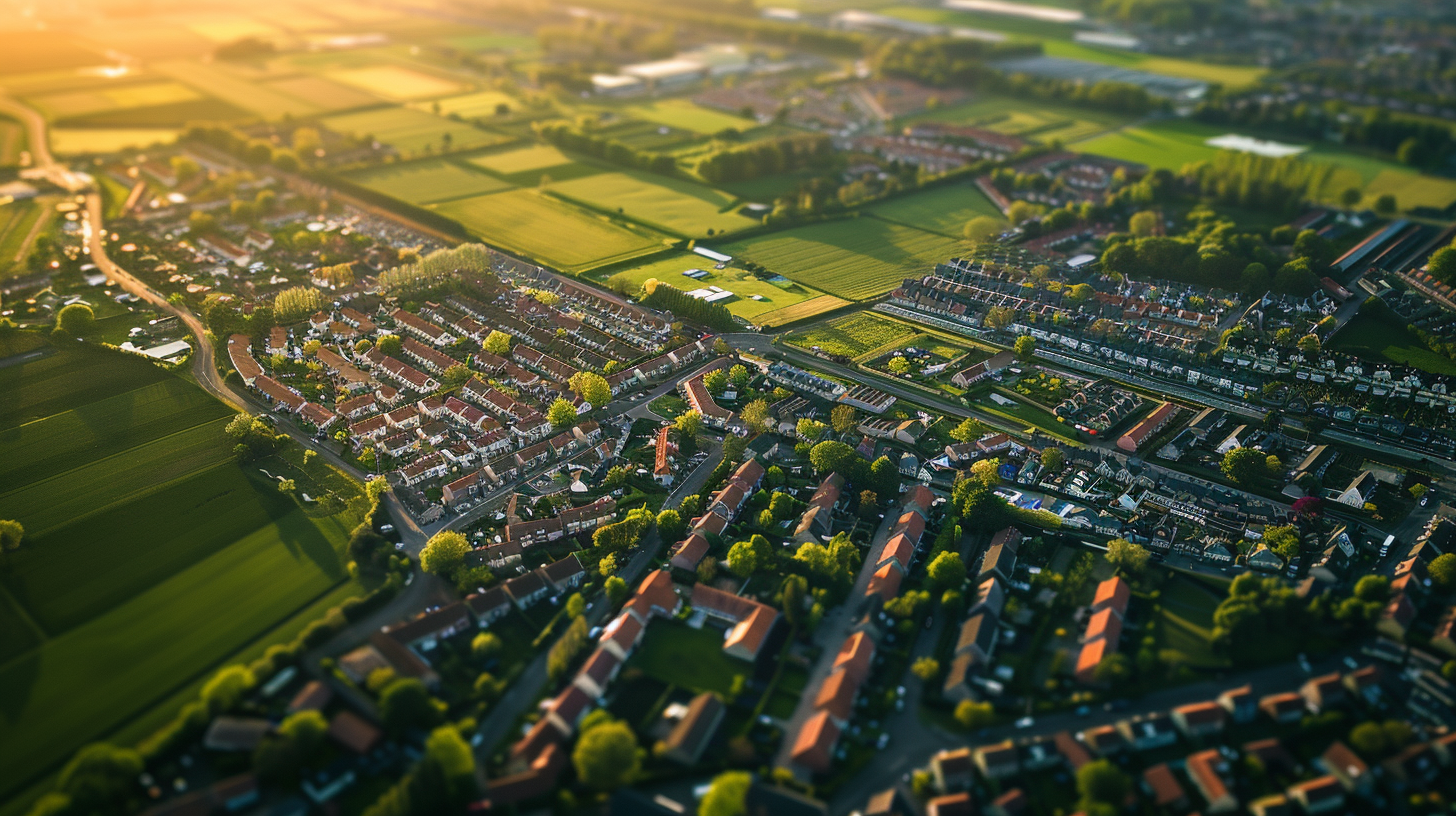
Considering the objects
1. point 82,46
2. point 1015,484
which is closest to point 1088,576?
point 1015,484

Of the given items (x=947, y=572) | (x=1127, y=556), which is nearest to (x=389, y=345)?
(x=947, y=572)

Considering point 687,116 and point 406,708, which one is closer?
point 406,708

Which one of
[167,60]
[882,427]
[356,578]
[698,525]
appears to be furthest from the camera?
[167,60]

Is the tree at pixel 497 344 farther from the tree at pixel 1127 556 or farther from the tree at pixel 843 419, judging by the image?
the tree at pixel 1127 556

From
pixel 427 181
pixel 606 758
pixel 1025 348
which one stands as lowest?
pixel 606 758

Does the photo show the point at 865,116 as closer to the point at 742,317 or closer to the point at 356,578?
the point at 742,317

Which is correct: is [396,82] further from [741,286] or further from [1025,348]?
[1025,348]

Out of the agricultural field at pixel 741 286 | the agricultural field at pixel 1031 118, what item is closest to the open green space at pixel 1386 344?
the agricultural field at pixel 741 286
